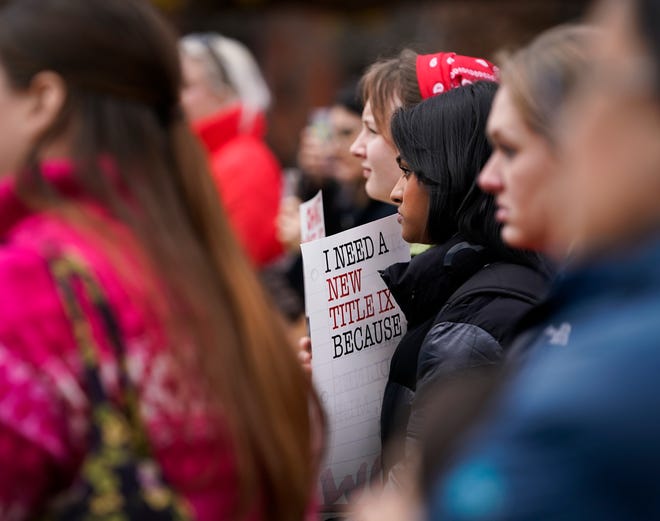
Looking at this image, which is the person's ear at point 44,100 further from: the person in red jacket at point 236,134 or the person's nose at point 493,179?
the person in red jacket at point 236,134

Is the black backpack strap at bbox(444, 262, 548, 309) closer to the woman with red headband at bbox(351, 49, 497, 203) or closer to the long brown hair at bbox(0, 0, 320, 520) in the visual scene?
the woman with red headband at bbox(351, 49, 497, 203)

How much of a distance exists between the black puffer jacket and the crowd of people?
11 millimetres

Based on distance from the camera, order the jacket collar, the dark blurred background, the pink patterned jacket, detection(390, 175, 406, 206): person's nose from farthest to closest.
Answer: the dark blurred background < detection(390, 175, 406, 206): person's nose < the jacket collar < the pink patterned jacket

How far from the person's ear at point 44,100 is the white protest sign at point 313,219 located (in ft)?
5.80

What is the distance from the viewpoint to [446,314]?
2814 mm

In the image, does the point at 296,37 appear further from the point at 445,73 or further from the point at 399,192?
the point at 399,192

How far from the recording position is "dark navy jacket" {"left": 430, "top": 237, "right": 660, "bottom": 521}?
3.69 feet

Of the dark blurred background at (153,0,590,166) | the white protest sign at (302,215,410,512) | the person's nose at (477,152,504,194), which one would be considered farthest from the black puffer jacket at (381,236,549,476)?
the dark blurred background at (153,0,590,166)

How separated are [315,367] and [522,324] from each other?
1.14 m

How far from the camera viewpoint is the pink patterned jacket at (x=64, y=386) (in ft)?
5.22

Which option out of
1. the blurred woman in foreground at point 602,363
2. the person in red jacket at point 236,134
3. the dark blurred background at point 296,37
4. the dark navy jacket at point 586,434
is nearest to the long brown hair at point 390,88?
the person in red jacket at point 236,134

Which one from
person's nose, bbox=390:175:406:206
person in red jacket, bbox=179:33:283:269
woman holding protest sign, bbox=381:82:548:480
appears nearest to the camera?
woman holding protest sign, bbox=381:82:548:480

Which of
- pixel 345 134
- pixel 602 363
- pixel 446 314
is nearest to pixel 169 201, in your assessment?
pixel 602 363

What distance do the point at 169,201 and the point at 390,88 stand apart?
1824 mm
